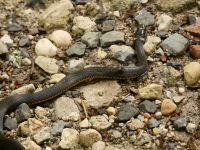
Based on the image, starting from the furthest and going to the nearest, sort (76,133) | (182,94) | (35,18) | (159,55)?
(35,18) < (159,55) < (182,94) < (76,133)

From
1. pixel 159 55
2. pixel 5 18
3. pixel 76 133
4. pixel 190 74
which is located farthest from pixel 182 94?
pixel 5 18

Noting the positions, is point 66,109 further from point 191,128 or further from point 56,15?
point 56,15

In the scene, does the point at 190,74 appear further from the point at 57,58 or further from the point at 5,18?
the point at 5,18

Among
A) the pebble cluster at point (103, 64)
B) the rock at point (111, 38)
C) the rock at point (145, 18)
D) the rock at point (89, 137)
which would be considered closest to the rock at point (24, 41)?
the pebble cluster at point (103, 64)

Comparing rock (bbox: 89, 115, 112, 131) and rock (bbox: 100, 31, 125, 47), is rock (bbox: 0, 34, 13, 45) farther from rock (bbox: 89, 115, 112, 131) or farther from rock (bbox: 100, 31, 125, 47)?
rock (bbox: 89, 115, 112, 131)

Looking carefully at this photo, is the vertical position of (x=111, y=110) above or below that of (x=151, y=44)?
below

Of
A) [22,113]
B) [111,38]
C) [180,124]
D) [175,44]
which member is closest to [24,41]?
[111,38]

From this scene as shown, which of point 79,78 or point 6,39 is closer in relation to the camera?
point 79,78
